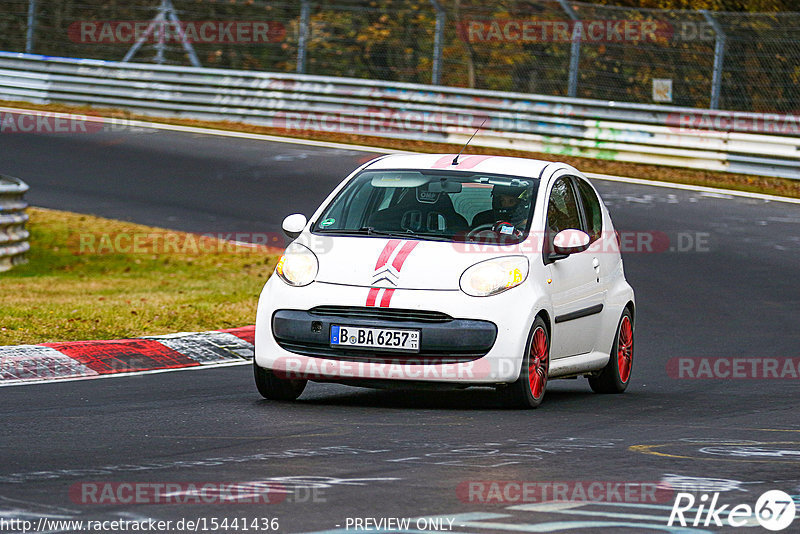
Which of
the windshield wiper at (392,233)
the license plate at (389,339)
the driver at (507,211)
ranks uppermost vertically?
the driver at (507,211)

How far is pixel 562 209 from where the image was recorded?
9797mm

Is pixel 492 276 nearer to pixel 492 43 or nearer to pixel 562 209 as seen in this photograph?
pixel 562 209

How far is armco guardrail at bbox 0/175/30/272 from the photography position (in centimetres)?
1616

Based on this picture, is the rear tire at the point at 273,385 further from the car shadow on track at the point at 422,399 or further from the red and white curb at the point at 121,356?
the red and white curb at the point at 121,356

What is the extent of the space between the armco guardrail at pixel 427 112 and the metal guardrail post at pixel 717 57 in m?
0.40

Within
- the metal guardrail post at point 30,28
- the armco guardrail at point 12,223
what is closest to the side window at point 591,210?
the armco guardrail at point 12,223

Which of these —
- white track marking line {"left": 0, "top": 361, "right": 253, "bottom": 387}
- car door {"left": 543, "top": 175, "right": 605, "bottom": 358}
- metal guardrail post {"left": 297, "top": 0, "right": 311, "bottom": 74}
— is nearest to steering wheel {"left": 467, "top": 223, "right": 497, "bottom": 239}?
car door {"left": 543, "top": 175, "right": 605, "bottom": 358}

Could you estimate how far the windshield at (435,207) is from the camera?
9.16m

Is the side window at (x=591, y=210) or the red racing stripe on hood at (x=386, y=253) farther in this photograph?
the side window at (x=591, y=210)

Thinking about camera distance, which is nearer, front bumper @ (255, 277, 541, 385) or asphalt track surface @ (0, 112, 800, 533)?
asphalt track surface @ (0, 112, 800, 533)

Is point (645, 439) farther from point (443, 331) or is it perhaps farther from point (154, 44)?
point (154, 44)

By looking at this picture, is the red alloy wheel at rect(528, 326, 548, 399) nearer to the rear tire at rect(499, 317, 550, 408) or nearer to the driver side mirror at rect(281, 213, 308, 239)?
the rear tire at rect(499, 317, 550, 408)

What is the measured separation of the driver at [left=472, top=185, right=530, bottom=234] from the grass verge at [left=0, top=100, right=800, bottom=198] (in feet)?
44.7

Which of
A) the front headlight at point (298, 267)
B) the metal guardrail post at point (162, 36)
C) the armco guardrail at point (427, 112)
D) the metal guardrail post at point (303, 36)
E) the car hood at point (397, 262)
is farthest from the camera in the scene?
the metal guardrail post at point (162, 36)
